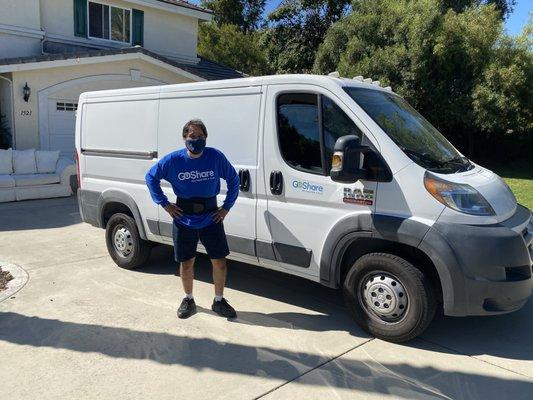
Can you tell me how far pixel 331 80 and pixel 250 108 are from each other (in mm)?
852

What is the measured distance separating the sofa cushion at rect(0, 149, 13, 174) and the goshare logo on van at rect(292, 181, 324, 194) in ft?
28.9

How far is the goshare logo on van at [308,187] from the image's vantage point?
4227 mm

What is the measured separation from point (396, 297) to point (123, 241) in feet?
11.4

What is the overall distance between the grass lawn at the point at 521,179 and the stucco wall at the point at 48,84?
11483 mm

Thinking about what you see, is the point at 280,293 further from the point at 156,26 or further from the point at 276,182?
the point at 156,26

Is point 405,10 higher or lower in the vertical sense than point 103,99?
higher

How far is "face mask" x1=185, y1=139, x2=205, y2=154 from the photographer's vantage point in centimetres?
419

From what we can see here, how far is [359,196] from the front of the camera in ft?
13.2

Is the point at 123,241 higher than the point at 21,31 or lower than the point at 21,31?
lower

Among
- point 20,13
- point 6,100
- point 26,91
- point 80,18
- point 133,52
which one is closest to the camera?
point 26,91

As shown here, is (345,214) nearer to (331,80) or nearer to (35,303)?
(331,80)

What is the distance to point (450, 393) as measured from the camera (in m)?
3.39

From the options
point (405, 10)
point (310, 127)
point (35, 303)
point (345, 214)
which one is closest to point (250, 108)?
point (310, 127)

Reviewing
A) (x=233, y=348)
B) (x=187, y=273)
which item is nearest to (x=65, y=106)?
(x=187, y=273)
